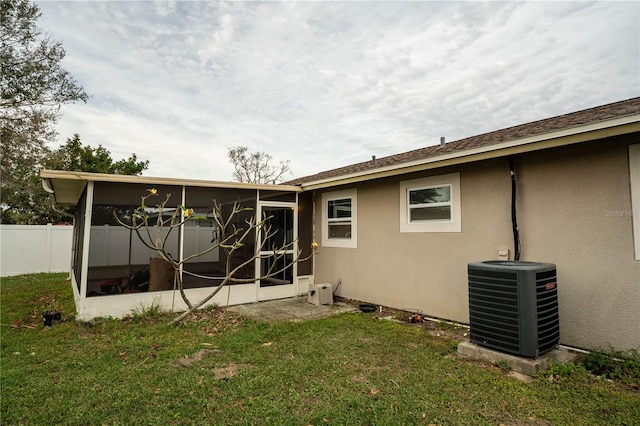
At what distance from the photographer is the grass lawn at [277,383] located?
8.54 feet

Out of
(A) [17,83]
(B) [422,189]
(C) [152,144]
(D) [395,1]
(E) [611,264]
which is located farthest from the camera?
(C) [152,144]

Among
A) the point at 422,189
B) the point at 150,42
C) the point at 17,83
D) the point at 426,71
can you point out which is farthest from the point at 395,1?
the point at 17,83

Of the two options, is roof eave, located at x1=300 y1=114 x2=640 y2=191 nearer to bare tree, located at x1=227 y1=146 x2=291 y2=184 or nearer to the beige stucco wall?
the beige stucco wall

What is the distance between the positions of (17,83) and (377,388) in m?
13.7

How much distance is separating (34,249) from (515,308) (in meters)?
15.7

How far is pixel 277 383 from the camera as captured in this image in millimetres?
3215

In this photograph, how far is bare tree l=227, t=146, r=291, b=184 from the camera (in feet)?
73.5

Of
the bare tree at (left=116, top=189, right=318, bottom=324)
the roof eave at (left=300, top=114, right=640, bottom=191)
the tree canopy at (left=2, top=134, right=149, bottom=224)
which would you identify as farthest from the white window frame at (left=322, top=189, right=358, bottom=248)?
the tree canopy at (left=2, top=134, right=149, bottom=224)

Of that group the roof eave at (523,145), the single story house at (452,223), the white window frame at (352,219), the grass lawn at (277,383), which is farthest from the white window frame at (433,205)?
the grass lawn at (277,383)

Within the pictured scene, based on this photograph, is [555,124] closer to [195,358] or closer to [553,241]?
[553,241]

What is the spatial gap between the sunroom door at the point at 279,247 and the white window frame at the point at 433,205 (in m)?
2.70

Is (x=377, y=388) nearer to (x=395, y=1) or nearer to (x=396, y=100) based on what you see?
(x=395, y=1)

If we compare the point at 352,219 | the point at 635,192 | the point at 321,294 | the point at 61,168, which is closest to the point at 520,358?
the point at 635,192

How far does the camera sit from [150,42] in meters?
7.67
